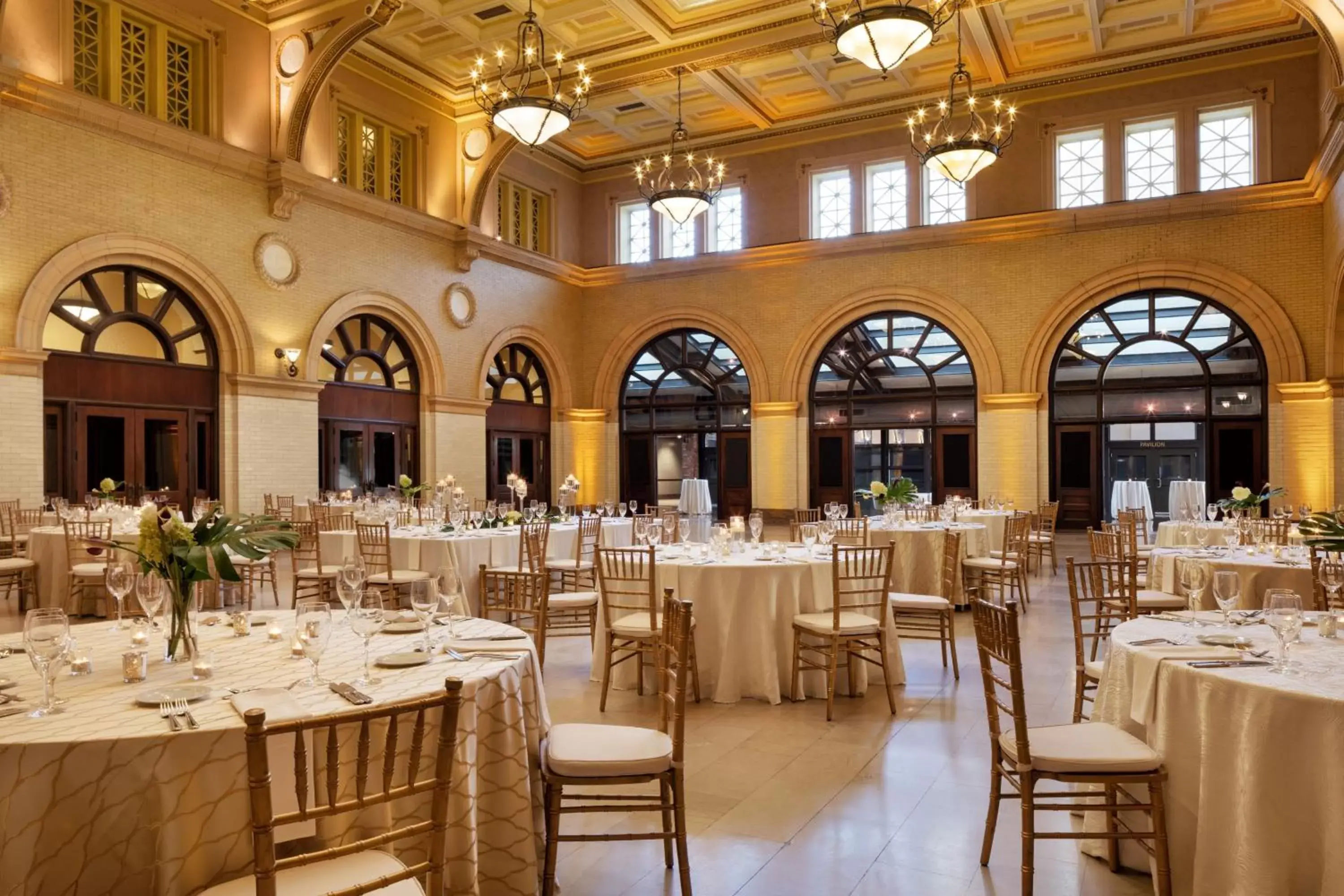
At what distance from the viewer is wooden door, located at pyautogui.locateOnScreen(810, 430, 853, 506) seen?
15992 mm

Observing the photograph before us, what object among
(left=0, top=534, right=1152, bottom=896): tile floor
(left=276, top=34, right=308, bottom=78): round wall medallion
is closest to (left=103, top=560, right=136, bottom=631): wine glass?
(left=0, top=534, right=1152, bottom=896): tile floor

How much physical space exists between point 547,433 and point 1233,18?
12363 mm

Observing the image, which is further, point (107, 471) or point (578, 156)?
point (578, 156)

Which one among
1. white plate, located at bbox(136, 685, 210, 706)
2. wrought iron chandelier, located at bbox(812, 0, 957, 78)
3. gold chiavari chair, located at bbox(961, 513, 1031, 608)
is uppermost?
wrought iron chandelier, located at bbox(812, 0, 957, 78)

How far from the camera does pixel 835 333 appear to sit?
15.8 meters

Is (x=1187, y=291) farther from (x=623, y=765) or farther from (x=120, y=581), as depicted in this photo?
(x=120, y=581)

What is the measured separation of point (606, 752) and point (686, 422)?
48.1 ft

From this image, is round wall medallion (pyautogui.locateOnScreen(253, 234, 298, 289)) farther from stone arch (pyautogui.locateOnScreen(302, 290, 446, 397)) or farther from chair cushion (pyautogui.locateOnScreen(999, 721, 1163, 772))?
chair cushion (pyautogui.locateOnScreen(999, 721, 1163, 772))

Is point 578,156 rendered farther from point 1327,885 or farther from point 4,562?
point 1327,885

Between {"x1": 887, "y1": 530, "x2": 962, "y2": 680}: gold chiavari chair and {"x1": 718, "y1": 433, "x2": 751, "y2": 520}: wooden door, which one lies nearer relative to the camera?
{"x1": 887, "y1": 530, "x2": 962, "y2": 680}: gold chiavari chair

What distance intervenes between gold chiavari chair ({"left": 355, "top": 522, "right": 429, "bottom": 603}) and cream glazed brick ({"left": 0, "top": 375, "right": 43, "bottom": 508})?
171 inches

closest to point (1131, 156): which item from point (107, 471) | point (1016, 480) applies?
point (1016, 480)

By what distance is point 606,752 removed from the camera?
293cm

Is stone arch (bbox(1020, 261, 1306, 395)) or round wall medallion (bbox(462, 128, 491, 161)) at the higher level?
round wall medallion (bbox(462, 128, 491, 161))
